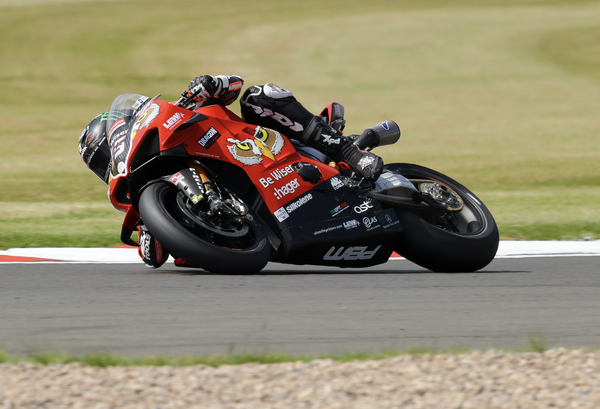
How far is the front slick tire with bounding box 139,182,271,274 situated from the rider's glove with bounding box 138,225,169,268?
1.47ft

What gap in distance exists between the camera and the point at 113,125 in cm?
638

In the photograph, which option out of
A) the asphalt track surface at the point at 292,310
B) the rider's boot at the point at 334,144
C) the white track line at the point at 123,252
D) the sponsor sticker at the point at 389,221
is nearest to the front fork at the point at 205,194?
the asphalt track surface at the point at 292,310

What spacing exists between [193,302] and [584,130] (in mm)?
20126

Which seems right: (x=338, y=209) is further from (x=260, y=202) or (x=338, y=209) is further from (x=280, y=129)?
(x=280, y=129)

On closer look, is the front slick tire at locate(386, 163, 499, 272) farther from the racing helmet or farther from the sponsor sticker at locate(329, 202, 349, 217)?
the racing helmet

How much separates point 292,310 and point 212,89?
198 centimetres

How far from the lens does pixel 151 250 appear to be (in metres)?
6.34

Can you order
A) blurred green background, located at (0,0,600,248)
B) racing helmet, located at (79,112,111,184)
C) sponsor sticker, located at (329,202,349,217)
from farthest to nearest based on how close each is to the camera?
blurred green background, located at (0,0,600,248), racing helmet, located at (79,112,111,184), sponsor sticker, located at (329,202,349,217)

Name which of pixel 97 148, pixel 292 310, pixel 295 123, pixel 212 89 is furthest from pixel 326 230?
pixel 97 148

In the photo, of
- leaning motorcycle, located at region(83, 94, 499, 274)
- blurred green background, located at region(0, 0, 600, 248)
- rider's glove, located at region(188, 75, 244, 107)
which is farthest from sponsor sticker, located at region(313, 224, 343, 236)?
blurred green background, located at region(0, 0, 600, 248)

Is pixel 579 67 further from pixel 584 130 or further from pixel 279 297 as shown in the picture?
pixel 279 297

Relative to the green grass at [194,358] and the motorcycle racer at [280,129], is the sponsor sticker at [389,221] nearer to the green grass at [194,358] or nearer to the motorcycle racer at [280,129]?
the motorcycle racer at [280,129]

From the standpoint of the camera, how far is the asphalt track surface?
401cm

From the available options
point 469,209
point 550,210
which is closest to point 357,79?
point 550,210
